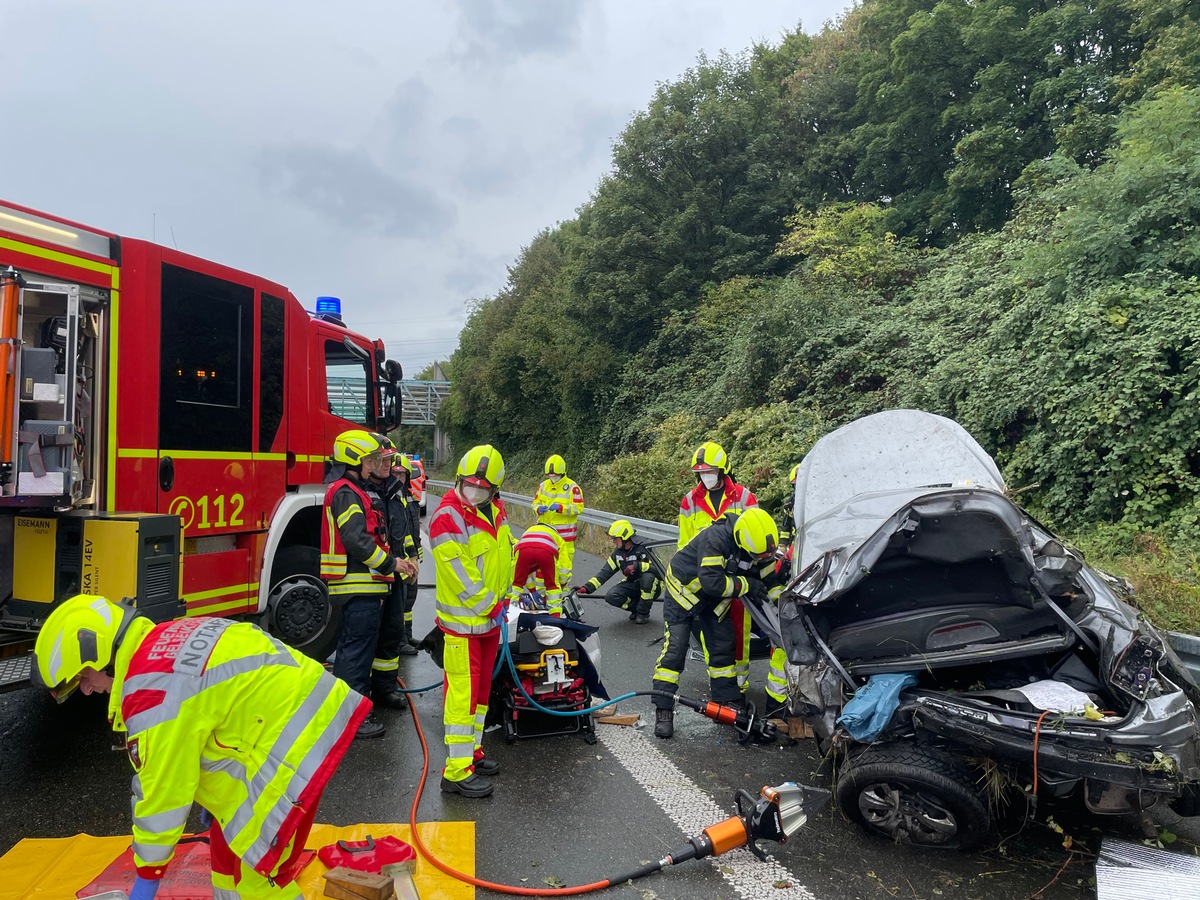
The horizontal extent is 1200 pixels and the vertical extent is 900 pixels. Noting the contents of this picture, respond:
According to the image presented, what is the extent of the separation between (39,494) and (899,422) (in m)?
4.82

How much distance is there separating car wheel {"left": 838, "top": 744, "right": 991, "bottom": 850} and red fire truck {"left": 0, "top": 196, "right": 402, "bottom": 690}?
364 cm

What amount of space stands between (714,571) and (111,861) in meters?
3.22

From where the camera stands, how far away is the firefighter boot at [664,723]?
180 inches

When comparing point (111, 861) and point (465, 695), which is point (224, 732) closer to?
point (111, 861)

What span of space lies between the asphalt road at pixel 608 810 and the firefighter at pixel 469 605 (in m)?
0.17

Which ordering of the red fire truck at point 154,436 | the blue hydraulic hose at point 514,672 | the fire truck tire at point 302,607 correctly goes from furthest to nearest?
A: the fire truck tire at point 302,607 → the blue hydraulic hose at point 514,672 → the red fire truck at point 154,436

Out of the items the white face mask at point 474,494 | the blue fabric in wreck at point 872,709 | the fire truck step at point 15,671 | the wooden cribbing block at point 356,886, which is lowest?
the wooden cribbing block at point 356,886

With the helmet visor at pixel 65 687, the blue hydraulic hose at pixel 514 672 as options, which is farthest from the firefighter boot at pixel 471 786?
the helmet visor at pixel 65 687

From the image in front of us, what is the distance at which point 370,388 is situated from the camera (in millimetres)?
6910

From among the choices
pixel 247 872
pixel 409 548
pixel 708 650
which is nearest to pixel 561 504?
pixel 409 548

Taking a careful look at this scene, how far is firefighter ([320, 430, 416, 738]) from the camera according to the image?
4.61 meters

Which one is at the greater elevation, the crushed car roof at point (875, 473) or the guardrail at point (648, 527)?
the crushed car roof at point (875, 473)

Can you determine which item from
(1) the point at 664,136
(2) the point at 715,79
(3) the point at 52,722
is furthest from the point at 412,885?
(2) the point at 715,79

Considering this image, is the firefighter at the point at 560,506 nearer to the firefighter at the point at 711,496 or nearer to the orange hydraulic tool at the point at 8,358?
the firefighter at the point at 711,496
